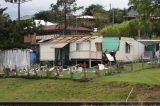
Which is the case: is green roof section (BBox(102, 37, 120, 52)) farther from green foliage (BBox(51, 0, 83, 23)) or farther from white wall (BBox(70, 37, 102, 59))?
green foliage (BBox(51, 0, 83, 23))

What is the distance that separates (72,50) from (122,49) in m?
4.99

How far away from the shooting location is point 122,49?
2093 inches

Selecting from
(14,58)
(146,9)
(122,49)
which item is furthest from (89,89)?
(122,49)

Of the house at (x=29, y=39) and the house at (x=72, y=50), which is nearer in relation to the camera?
the house at (x=72, y=50)

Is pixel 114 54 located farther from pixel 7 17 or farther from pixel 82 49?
pixel 7 17

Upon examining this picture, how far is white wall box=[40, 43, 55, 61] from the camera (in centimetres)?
5391

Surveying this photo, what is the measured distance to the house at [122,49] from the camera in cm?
5216

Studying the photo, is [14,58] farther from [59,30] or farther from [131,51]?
[59,30]

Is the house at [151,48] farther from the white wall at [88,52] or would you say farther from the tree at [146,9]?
the tree at [146,9]

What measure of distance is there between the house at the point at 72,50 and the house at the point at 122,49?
42.0 inches

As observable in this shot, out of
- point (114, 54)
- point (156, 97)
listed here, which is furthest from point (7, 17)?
point (156, 97)

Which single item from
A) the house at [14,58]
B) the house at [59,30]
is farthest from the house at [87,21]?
the house at [14,58]

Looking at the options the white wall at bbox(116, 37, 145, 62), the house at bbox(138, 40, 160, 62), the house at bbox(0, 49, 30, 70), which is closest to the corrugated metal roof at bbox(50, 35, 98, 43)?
the white wall at bbox(116, 37, 145, 62)

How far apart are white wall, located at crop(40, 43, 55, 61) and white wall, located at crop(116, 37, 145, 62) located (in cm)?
665
